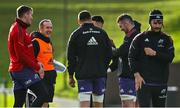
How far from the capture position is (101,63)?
44.7 ft

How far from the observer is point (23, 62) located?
12.5 m

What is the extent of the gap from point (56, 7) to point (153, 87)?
148 feet

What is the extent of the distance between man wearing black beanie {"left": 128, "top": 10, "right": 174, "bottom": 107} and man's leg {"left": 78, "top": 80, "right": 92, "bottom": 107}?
1.18 metres

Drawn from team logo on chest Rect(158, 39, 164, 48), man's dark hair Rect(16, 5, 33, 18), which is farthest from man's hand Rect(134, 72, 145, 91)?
man's dark hair Rect(16, 5, 33, 18)

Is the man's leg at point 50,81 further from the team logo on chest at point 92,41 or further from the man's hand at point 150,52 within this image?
the man's hand at point 150,52

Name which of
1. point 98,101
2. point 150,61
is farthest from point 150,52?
point 98,101

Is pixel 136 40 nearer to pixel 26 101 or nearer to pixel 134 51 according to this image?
pixel 134 51

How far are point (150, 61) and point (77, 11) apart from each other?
138 feet

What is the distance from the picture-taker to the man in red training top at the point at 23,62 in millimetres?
12422

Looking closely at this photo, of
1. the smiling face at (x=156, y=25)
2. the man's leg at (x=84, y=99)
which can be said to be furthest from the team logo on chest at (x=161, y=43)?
the man's leg at (x=84, y=99)

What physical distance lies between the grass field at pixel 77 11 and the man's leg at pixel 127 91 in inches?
1201

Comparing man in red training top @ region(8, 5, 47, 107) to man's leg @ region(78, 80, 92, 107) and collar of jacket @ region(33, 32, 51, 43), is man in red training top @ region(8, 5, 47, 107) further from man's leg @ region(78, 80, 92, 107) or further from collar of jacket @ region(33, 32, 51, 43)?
collar of jacket @ region(33, 32, 51, 43)

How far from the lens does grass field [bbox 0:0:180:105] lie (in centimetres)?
4838

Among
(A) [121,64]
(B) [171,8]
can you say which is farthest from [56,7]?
(A) [121,64]
